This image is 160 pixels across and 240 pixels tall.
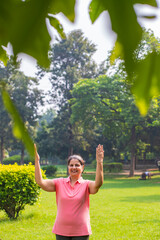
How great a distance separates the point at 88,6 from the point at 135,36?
0.31 ft

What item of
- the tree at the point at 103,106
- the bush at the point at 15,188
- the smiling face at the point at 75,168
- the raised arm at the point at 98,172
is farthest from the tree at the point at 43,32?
the tree at the point at 103,106

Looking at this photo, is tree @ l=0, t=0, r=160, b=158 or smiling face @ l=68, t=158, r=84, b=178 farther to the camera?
smiling face @ l=68, t=158, r=84, b=178

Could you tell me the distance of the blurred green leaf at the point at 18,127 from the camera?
0.24 meters

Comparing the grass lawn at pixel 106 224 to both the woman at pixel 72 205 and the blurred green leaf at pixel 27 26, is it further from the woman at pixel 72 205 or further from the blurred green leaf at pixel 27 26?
the blurred green leaf at pixel 27 26

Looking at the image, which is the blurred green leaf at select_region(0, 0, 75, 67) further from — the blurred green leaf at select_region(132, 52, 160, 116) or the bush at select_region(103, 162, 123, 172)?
the bush at select_region(103, 162, 123, 172)

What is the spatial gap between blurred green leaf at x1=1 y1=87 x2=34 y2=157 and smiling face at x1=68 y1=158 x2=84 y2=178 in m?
2.98

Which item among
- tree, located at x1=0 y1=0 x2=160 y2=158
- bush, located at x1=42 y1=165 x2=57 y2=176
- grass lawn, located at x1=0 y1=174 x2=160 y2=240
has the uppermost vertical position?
tree, located at x1=0 y1=0 x2=160 y2=158

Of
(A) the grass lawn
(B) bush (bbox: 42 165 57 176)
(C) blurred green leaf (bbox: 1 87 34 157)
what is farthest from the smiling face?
(B) bush (bbox: 42 165 57 176)

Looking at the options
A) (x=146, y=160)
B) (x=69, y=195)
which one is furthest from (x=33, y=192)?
(x=146, y=160)

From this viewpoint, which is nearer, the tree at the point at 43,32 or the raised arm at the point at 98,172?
the tree at the point at 43,32

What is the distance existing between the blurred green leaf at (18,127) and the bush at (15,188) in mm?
6436

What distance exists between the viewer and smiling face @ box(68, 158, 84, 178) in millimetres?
3199

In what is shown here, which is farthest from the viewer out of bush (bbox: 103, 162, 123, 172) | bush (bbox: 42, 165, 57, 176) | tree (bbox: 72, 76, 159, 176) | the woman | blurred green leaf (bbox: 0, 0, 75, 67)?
bush (bbox: 103, 162, 123, 172)

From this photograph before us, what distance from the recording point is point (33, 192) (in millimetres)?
6730
